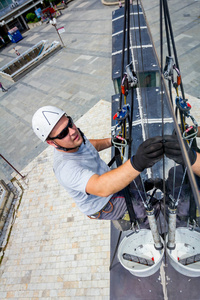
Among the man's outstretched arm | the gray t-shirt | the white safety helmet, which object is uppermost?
the white safety helmet

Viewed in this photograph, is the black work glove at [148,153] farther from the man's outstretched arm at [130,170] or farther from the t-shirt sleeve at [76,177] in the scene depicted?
the t-shirt sleeve at [76,177]

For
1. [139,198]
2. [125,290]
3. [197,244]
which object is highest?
[139,198]

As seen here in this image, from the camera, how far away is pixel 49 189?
7.59 m

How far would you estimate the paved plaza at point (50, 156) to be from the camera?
5324 millimetres

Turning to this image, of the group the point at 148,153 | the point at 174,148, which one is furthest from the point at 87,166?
the point at 174,148

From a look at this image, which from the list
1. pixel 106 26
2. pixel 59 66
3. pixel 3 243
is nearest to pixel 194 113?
pixel 3 243

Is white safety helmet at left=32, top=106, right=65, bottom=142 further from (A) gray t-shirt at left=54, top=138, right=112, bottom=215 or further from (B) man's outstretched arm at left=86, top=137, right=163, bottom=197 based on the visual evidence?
(B) man's outstretched arm at left=86, top=137, right=163, bottom=197

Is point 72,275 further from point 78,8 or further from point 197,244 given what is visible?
point 78,8

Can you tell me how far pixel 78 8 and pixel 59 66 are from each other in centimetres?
1679

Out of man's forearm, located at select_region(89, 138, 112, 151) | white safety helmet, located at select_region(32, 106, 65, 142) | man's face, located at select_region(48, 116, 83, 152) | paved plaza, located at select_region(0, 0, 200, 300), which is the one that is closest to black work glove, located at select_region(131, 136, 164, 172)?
man's face, located at select_region(48, 116, 83, 152)

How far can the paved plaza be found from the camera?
5.32m

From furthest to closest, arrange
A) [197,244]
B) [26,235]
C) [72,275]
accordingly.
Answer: [26,235] → [72,275] → [197,244]

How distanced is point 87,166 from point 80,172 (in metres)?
0.42

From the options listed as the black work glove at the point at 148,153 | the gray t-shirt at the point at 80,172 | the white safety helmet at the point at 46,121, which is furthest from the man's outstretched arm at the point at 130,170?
the white safety helmet at the point at 46,121
